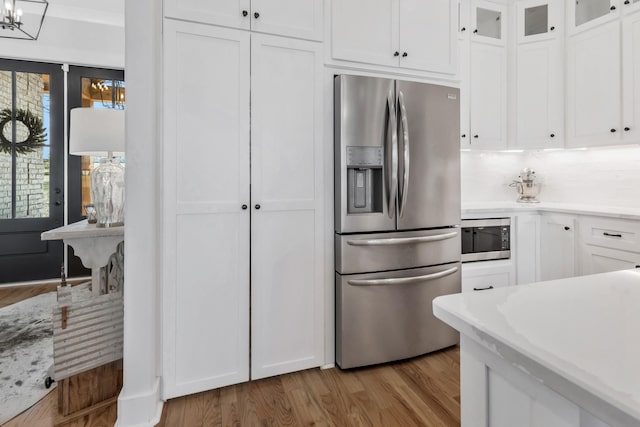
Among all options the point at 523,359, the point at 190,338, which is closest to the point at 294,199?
the point at 190,338

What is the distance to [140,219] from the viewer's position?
167 cm

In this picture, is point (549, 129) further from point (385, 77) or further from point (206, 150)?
point (206, 150)

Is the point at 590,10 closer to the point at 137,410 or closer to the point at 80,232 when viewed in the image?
the point at 80,232

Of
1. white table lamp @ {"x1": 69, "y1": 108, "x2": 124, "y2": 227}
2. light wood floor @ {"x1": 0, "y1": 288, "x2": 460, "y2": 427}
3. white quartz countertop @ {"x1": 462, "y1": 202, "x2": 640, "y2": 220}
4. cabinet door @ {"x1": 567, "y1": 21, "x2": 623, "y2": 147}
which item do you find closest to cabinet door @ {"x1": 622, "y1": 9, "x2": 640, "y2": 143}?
cabinet door @ {"x1": 567, "y1": 21, "x2": 623, "y2": 147}

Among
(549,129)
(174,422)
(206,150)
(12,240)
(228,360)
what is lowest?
(174,422)

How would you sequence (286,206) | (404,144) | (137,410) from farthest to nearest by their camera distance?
(404,144) → (286,206) → (137,410)

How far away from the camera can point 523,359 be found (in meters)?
0.49

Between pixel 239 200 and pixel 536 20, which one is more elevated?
pixel 536 20

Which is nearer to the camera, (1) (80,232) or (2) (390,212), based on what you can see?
(1) (80,232)

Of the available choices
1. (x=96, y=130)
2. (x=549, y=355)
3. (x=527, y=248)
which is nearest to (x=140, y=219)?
(x=96, y=130)

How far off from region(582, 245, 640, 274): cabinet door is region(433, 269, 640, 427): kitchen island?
2113 mm

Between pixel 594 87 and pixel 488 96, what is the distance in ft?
2.57

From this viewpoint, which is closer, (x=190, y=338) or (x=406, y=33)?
(x=190, y=338)

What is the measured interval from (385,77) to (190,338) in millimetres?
2006
